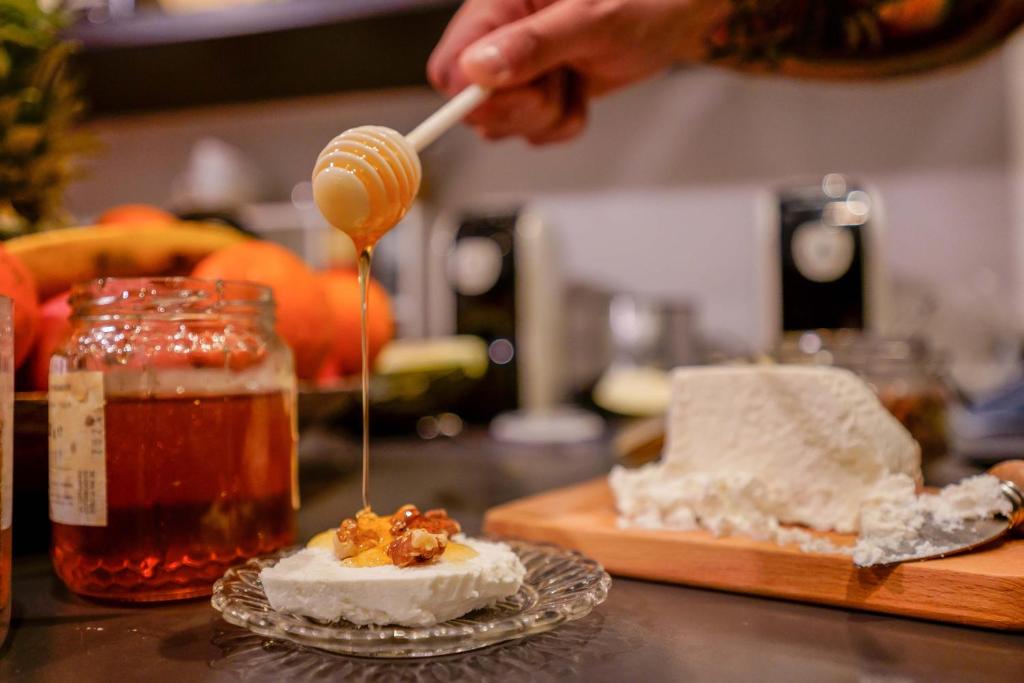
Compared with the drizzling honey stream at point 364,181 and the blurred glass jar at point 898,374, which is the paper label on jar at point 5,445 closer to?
the drizzling honey stream at point 364,181

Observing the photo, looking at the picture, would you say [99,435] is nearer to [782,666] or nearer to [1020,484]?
[782,666]

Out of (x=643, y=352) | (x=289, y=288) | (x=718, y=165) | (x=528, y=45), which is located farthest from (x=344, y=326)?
(x=718, y=165)

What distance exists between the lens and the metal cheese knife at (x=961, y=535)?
1.84ft

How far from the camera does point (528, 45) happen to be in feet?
2.49

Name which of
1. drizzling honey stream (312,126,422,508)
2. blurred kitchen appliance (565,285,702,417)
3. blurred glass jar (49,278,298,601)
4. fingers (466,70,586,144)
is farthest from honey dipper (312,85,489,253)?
blurred kitchen appliance (565,285,702,417)

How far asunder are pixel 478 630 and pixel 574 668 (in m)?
0.06

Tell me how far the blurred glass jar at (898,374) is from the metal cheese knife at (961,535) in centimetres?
41

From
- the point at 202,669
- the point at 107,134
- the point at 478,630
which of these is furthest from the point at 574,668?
the point at 107,134

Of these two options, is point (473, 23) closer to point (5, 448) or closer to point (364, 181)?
point (364, 181)

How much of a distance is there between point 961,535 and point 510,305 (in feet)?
4.91

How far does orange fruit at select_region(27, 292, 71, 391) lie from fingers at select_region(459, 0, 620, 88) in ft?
1.30

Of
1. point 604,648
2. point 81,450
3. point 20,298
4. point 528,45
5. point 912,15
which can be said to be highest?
point 912,15

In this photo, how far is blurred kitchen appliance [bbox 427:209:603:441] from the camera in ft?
6.59

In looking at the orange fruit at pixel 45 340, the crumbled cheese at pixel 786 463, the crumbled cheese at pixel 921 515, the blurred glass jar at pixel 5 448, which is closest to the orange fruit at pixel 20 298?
the orange fruit at pixel 45 340
